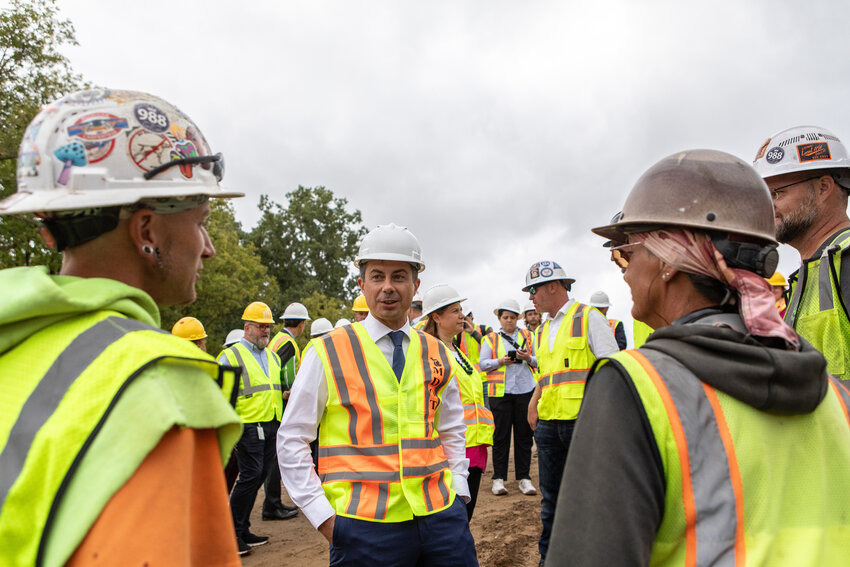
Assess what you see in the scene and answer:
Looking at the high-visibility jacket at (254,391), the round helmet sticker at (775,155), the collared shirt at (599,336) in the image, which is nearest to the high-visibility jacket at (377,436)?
the round helmet sticker at (775,155)

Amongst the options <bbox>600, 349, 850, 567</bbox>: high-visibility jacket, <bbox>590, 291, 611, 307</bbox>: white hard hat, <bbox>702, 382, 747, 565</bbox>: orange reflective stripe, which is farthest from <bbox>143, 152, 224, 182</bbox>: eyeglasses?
<bbox>590, 291, 611, 307</bbox>: white hard hat

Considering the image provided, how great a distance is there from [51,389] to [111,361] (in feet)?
0.41

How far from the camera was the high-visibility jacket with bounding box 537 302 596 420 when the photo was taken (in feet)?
19.8

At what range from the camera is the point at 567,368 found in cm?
619

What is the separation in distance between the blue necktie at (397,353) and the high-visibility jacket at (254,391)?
4543 mm

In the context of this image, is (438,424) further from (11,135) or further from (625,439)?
(11,135)

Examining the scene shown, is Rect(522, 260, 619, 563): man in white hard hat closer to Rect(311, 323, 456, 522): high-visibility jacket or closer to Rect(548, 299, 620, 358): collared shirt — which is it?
Rect(548, 299, 620, 358): collared shirt

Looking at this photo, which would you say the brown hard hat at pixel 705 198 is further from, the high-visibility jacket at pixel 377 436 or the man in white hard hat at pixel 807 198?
Result: the high-visibility jacket at pixel 377 436

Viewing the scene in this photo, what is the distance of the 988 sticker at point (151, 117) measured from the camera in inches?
56.9

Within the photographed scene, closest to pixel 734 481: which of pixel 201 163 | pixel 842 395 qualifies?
pixel 842 395

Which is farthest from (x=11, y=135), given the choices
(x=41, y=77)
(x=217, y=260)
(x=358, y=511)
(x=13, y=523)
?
(x=13, y=523)

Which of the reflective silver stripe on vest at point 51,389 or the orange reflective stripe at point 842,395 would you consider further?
the orange reflective stripe at point 842,395

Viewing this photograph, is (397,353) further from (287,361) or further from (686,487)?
(287,361)

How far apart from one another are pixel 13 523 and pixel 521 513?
291 inches
